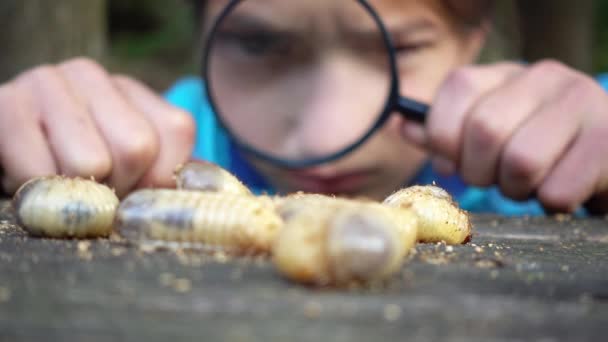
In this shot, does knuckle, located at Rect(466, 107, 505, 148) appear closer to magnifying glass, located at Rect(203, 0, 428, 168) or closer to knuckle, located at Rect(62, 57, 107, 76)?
magnifying glass, located at Rect(203, 0, 428, 168)

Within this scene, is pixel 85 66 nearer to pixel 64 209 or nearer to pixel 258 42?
pixel 258 42

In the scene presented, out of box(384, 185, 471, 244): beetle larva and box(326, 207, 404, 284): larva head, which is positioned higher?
box(326, 207, 404, 284): larva head

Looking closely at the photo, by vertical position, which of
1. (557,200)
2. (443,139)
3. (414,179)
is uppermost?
(443,139)

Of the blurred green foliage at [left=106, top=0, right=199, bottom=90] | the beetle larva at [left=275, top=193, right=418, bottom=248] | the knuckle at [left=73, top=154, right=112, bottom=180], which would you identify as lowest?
the blurred green foliage at [left=106, top=0, right=199, bottom=90]

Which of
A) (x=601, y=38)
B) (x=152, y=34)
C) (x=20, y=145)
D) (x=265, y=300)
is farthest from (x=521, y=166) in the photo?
(x=152, y=34)

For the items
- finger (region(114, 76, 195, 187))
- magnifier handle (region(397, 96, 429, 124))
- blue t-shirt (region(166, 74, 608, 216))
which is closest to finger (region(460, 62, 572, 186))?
magnifier handle (region(397, 96, 429, 124))

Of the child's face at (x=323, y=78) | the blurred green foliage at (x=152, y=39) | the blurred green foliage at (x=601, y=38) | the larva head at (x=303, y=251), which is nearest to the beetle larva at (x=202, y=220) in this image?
the larva head at (x=303, y=251)
